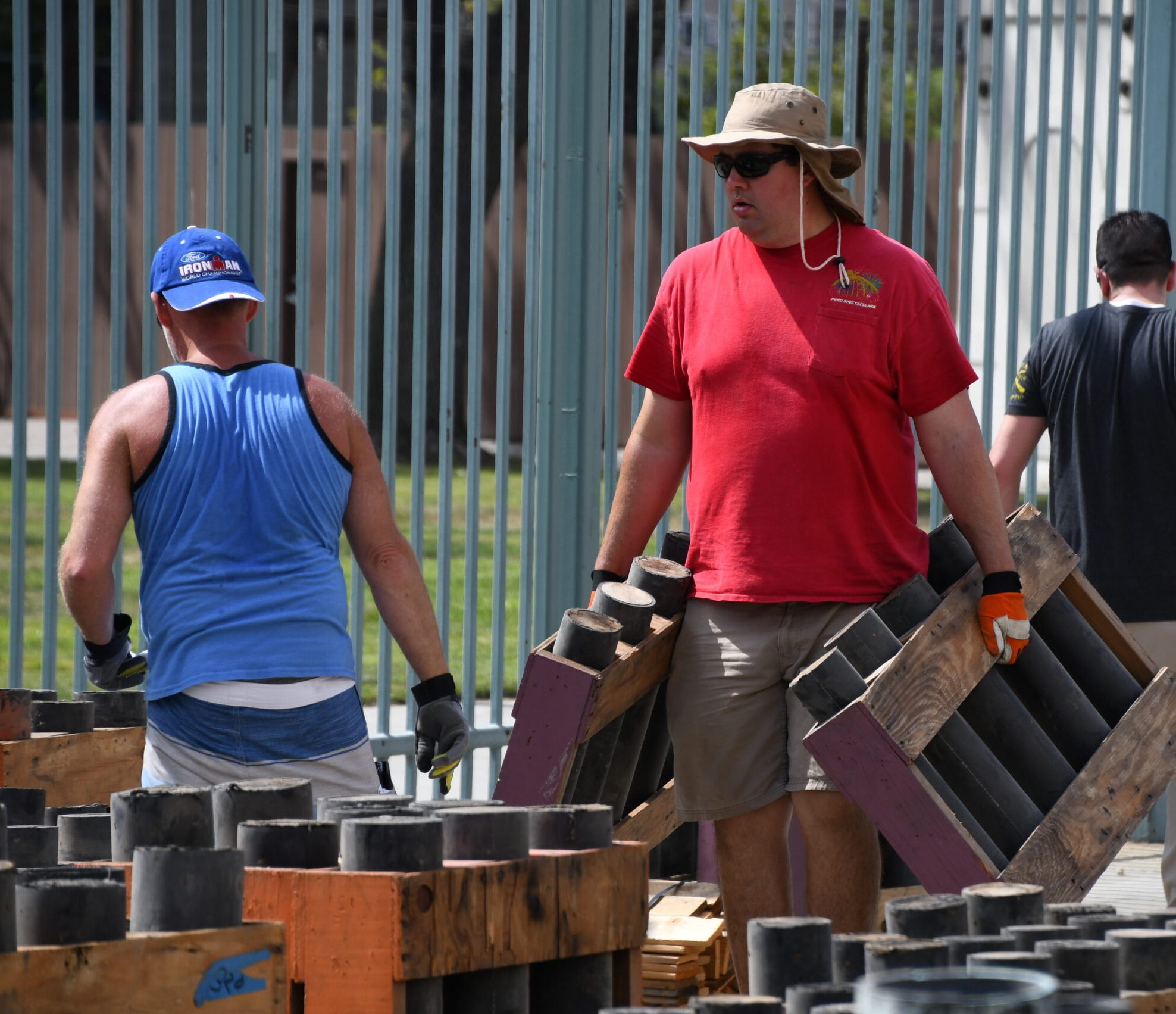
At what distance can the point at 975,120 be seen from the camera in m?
6.90

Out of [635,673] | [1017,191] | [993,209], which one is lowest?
[635,673]

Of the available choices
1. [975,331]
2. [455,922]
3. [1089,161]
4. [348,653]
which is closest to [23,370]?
[348,653]

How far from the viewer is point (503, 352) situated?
20.0ft

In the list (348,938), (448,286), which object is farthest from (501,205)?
(348,938)

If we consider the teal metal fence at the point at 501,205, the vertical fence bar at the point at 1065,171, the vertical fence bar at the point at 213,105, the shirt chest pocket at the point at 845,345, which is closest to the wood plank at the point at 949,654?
the shirt chest pocket at the point at 845,345

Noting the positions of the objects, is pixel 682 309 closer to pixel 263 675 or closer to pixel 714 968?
pixel 263 675

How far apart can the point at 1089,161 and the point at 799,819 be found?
412 centimetres

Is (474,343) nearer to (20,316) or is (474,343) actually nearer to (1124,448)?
(20,316)

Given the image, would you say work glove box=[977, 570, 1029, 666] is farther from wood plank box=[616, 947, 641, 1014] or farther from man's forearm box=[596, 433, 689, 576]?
wood plank box=[616, 947, 641, 1014]

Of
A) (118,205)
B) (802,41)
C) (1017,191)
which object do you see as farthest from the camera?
(1017,191)

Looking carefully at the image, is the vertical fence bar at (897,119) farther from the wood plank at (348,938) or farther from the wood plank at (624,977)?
the wood plank at (348,938)

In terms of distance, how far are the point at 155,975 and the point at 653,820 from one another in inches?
90.7

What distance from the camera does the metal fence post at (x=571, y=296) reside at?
6.07 metres

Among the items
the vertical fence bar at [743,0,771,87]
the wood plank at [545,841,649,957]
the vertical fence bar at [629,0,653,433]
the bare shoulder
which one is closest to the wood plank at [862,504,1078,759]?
the wood plank at [545,841,649,957]
